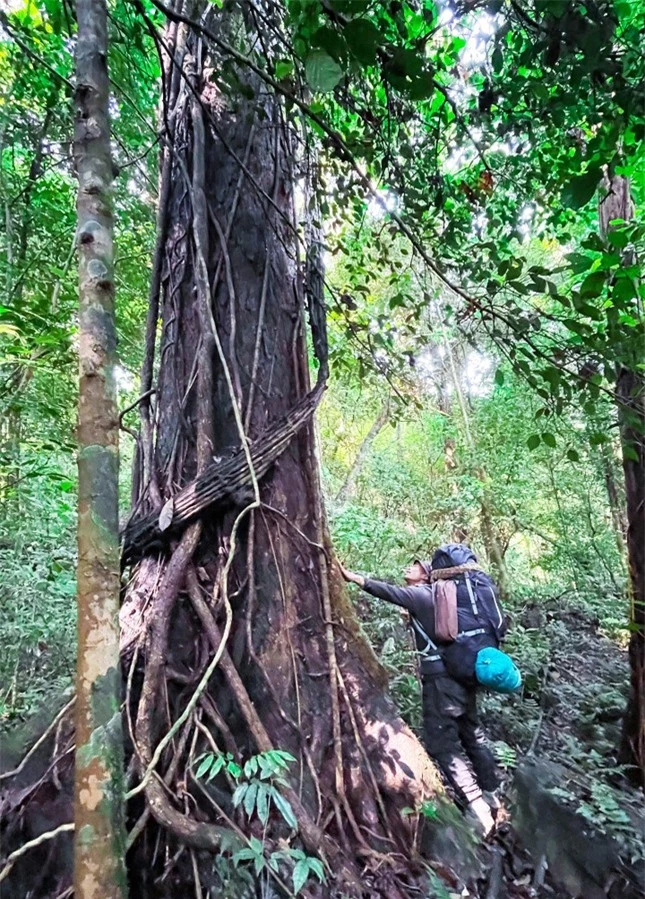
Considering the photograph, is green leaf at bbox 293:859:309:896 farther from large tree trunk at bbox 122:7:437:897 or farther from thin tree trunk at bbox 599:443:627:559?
thin tree trunk at bbox 599:443:627:559

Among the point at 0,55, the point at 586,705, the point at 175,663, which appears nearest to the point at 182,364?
the point at 175,663

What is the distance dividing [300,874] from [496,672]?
1.64 meters

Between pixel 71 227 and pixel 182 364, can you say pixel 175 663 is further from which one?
pixel 71 227

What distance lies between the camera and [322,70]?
1070 mm

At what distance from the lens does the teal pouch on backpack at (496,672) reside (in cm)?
275

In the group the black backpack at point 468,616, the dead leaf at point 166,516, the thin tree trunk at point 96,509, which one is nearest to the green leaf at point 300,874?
the thin tree trunk at point 96,509

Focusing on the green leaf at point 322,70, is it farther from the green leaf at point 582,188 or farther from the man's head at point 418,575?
the man's head at point 418,575

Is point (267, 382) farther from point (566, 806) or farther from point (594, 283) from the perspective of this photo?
point (566, 806)

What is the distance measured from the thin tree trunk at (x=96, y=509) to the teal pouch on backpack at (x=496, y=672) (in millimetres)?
2183

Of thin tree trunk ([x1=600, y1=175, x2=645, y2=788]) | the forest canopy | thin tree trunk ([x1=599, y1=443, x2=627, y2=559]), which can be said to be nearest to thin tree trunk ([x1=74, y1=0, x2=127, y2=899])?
the forest canopy

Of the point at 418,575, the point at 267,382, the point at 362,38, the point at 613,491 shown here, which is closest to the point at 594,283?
the point at 362,38

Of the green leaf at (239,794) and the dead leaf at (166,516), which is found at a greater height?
the dead leaf at (166,516)

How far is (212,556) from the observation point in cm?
209

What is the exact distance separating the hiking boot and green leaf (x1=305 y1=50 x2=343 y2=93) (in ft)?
8.76
